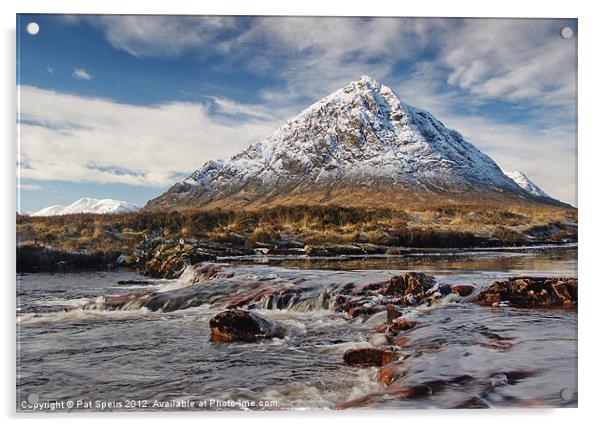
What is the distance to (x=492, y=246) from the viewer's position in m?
6.86

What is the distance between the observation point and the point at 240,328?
5711mm

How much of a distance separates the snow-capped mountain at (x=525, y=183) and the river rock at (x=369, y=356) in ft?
9.79

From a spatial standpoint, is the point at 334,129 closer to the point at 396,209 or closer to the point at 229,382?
the point at 396,209

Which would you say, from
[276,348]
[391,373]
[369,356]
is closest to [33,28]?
[276,348]

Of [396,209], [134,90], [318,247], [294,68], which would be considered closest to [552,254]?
[396,209]

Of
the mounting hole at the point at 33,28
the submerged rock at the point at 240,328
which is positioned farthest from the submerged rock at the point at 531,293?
the mounting hole at the point at 33,28

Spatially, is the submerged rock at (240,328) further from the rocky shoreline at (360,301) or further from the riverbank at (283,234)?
the riverbank at (283,234)

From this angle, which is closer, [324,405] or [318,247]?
[324,405]

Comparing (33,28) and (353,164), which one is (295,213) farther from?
(33,28)

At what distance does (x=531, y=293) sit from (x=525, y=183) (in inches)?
59.7

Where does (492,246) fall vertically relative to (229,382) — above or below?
above

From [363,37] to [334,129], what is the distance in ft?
4.45

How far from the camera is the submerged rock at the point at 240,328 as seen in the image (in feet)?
18.6

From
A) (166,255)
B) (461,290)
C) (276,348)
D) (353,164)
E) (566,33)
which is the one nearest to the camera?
(276,348)
